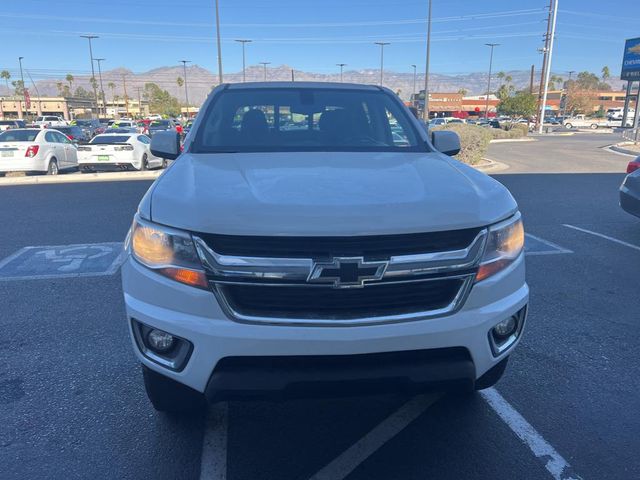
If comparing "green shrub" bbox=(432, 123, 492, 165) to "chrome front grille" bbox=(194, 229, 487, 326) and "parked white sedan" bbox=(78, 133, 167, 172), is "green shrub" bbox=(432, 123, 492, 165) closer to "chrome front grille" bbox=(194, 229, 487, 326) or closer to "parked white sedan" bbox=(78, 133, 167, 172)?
"parked white sedan" bbox=(78, 133, 167, 172)

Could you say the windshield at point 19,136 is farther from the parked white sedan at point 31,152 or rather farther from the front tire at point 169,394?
the front tire at point 169,394

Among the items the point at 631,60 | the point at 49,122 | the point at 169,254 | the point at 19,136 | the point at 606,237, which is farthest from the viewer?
the point at 49,122

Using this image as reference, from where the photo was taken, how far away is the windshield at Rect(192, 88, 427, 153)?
347cm

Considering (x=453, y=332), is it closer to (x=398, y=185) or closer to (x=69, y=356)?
(x=398, y=185)

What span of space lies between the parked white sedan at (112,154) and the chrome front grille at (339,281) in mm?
14645

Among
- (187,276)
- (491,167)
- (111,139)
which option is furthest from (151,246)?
(491,167)

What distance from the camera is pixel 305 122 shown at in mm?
3754

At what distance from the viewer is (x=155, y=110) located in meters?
113

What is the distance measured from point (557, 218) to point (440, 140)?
18.9ft

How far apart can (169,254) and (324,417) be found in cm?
141

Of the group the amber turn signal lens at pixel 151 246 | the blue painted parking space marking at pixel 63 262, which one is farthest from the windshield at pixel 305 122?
the blue painted parking space marking at pixel 63 262

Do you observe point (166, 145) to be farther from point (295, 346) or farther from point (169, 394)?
point (295, 346)

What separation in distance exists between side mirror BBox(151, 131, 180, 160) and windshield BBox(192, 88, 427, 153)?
11.6 inches

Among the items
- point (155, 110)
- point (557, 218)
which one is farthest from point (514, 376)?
point (155, 110)
